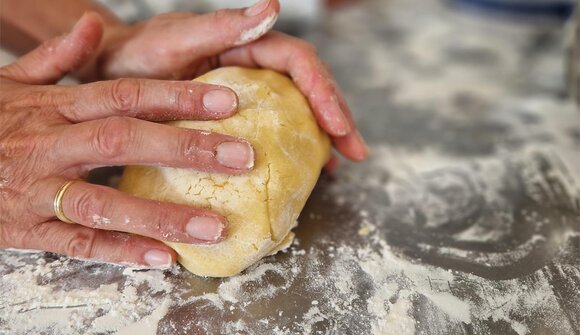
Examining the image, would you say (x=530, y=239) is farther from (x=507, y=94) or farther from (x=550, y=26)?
(x=550, y=26)

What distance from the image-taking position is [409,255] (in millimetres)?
1231

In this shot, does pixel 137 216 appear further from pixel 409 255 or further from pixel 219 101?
pixel 409 255

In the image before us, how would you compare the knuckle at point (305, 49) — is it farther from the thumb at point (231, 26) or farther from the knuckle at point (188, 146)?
the knuckle at point (188, 146)

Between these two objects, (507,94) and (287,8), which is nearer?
(507,94)

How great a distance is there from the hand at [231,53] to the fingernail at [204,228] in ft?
1.37

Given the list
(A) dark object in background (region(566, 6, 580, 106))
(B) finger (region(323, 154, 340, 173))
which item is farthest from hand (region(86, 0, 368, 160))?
(A) dark object in background (region(566, 6, 580, 106))

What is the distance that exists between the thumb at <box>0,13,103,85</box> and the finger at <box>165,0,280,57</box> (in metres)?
0.21

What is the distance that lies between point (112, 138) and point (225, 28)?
42cm

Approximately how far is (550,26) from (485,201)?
1535mm

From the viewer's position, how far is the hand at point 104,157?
3.35ft

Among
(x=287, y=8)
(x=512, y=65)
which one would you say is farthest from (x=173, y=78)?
(x=512, y=65)

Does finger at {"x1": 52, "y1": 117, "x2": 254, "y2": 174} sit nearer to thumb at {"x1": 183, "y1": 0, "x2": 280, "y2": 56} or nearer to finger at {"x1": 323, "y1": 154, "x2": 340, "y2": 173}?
thumb at {"x1": 183, "y1": 0, "x2": 280, "y2": 56}

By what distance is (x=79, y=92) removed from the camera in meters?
1.12

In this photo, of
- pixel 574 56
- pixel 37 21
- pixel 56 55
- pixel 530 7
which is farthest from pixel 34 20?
pixel 530 7
